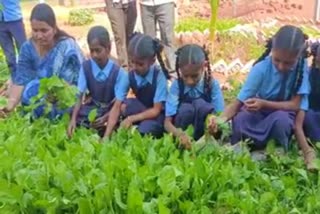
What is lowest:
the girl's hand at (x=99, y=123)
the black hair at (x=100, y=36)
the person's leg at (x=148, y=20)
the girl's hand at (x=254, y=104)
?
the girl's hand at (x=99, y=123)

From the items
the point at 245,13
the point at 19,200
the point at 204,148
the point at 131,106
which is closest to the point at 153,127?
the point at 131,106

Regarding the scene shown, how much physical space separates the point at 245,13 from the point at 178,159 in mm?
7106

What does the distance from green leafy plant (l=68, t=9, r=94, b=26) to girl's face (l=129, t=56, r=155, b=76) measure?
5811mm

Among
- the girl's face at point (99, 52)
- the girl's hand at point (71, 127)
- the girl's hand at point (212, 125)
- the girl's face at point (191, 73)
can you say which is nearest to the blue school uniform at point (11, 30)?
the girl's face at point (99, 52)

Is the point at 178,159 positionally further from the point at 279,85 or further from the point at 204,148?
the point at 279,85

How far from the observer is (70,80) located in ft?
16.6

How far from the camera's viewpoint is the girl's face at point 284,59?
13.0 feet

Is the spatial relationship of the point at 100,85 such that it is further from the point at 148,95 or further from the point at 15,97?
the point at 15,97

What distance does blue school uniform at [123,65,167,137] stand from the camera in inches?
179

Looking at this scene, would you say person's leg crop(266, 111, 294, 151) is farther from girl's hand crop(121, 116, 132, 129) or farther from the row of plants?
girl's hand crop(121, 116, 132, 129)

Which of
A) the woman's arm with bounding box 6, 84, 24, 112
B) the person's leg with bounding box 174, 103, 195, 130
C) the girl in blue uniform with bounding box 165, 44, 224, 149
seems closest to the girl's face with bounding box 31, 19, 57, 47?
the woman's arm with bounding box 6, 84, 24, 112

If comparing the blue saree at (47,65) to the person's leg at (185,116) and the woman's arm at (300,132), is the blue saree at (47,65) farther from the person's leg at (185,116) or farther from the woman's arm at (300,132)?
the woman's arm at (300,132)

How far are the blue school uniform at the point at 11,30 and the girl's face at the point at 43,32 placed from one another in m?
1.76

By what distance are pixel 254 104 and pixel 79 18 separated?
6633 millimetres
